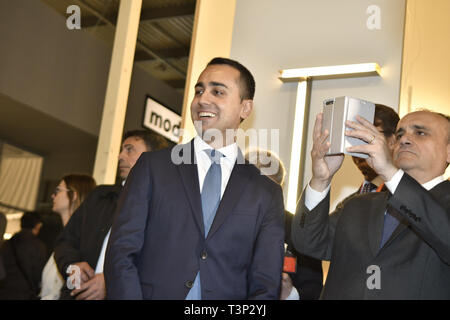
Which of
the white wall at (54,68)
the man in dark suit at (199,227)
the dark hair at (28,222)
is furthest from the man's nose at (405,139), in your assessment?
the white wall at (54,68)

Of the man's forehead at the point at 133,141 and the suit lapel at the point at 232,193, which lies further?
the man's forehead at the point at 133,141

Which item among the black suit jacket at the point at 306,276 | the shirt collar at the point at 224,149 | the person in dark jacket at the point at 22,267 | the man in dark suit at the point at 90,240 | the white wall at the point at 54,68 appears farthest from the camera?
the white wall at the point at 54,68

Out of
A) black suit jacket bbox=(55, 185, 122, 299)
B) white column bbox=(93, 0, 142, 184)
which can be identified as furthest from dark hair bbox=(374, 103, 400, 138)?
white column bbox=(93, 0, 142, 184)

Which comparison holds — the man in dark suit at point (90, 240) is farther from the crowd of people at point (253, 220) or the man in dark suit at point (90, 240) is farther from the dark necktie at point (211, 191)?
the dark necktie at point (211, 191)

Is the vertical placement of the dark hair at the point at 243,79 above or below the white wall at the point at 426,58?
below

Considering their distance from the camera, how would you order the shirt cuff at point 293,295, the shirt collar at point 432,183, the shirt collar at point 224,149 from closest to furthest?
the shirt collar at point 224,149, the shirt collar at point 432,183, the shirt cuff at point 293,295

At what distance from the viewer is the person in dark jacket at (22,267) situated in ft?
13.5

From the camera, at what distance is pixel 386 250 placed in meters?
1.97

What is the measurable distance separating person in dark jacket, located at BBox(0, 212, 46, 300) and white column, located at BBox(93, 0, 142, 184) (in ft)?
2.50

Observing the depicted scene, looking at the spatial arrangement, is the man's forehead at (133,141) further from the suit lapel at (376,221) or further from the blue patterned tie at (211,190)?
the suit lapel at (376,221)

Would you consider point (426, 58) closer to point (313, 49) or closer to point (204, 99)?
point (313, 49)

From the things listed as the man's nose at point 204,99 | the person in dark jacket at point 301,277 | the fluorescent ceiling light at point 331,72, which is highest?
the fluorescent ceiling light at point 331,72

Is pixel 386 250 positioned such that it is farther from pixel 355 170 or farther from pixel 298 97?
pixel 298 97
